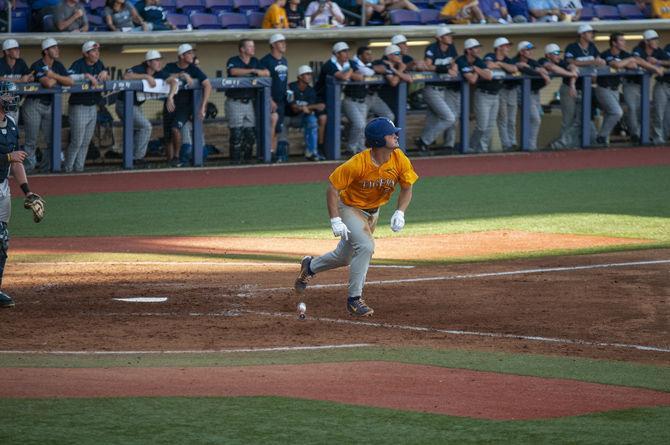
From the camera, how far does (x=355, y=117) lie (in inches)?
851

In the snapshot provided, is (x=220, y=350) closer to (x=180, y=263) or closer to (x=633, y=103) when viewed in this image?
(x=180, y=263)

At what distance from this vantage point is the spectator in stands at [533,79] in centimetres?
2283

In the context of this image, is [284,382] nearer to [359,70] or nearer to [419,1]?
[359,70]

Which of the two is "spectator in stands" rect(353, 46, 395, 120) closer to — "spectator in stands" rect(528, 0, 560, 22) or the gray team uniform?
the gray team uniform

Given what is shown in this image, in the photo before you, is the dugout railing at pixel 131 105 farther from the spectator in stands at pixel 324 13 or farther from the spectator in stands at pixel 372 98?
the spectator in stands at pixel 324 13

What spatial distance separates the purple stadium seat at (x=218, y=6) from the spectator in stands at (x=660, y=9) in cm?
962

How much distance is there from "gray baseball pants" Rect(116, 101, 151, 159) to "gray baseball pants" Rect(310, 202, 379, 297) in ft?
34.7

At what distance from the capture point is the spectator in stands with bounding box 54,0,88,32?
67.1 ft

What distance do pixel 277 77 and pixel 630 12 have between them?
9663mm

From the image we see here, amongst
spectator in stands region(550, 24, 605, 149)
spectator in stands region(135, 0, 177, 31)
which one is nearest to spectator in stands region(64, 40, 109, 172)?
spectator in stands region(135, 0, 177, 31)

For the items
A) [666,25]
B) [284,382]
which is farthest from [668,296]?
[666,25]

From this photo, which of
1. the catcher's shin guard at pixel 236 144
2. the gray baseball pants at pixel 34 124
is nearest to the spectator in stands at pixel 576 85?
the catcher's shin guard at pixel 236 144

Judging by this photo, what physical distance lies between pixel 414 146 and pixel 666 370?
15.2 metres

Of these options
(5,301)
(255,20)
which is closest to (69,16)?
(255,20)
